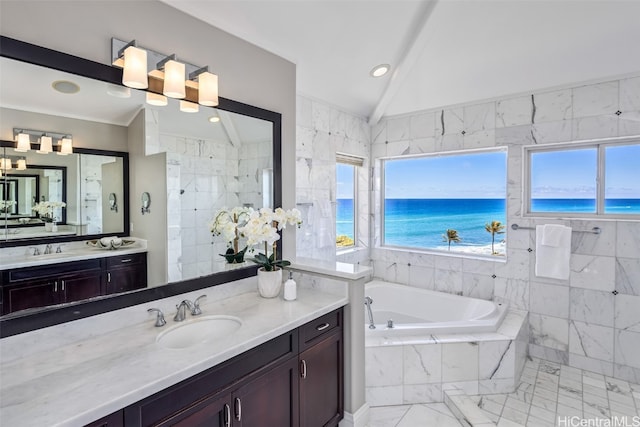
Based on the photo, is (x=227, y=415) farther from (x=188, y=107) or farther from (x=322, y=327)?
(x=188, y=107)

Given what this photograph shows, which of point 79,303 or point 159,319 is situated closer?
point 79,303

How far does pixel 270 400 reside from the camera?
59.5 inches

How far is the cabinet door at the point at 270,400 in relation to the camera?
1380mm

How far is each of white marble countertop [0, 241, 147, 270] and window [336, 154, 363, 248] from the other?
7.94 feet

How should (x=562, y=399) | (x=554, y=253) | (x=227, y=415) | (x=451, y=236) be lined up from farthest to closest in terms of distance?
(x=451, y=236)
(x=554, y=253)
(x=562, y=399)
(x=227, y=415)

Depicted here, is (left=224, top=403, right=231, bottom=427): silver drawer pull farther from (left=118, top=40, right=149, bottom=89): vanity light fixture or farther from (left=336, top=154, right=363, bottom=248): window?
(left=336, top=154, right=363, bottom=248): window

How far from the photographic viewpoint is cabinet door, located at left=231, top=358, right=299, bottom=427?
138 cm

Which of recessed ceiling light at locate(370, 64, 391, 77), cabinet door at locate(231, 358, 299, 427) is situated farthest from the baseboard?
recessed ceiling light at locate(370, 64, 391, 77)

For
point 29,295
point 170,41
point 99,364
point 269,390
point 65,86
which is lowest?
point 269,390

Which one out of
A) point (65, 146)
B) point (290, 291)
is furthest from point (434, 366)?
point (65, 146)

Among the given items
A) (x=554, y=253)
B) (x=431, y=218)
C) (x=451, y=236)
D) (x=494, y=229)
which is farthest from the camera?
(x=431, y=218)

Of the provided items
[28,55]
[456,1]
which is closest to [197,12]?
[28,55]

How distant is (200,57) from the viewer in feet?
6.06

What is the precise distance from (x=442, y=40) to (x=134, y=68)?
2205mm
